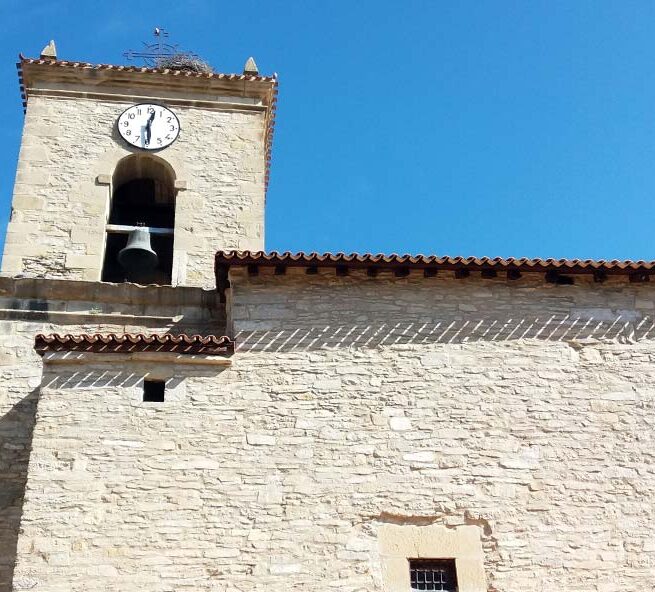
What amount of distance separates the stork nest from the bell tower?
78 millimetres

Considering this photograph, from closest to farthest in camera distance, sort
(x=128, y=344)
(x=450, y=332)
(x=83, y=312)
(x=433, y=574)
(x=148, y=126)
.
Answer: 1. (x=433, y=574)
2. (x=128, y=344)
3. (x=450, y=332)
4. (x=83, y=312)
5. (x=148, y=126)

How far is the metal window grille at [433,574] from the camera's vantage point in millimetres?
8367

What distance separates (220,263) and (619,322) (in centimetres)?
416

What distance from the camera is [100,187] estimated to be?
42.2 feet

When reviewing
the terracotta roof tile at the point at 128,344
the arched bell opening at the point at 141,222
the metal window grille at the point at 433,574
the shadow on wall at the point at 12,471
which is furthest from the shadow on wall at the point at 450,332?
the arched bell opening at the point at 141,222

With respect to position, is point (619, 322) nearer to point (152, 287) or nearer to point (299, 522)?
point (299, 522)

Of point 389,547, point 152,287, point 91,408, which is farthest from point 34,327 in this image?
point 389,547

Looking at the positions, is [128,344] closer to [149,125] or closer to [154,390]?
[154,390]

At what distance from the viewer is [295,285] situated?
998cm

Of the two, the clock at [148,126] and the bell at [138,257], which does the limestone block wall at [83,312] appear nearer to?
the bell at [138,257]

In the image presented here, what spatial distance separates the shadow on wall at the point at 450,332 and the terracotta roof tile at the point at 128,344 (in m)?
0.35

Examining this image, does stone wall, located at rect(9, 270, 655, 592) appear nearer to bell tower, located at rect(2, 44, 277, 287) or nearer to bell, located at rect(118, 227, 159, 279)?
bell, located at rect(118, 227, 159, 279)

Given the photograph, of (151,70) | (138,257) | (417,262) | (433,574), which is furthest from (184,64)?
(433,574)

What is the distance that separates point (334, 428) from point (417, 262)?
1.95m
